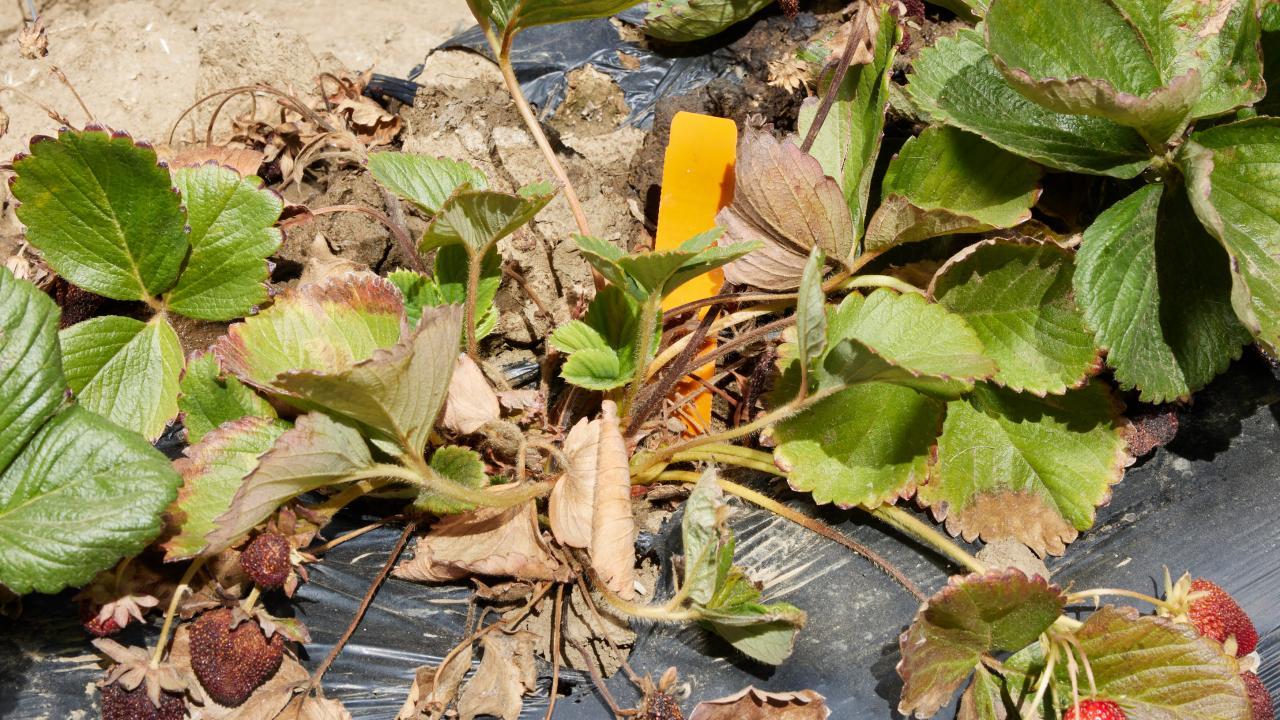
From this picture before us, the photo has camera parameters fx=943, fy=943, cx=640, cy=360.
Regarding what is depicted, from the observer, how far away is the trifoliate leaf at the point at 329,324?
1.28m

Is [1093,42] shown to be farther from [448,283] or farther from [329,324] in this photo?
[329,324]

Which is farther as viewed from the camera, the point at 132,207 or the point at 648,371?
the point at 648,371

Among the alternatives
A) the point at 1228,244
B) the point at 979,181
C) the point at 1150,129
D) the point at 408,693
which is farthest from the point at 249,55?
the point at 1228,244

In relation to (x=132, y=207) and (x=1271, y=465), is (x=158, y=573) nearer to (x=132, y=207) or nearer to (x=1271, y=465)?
(x=132, y=207)

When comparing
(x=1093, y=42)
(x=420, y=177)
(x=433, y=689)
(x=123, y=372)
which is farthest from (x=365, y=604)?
(x=1093, y=42)

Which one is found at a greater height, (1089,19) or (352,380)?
(1089,19)

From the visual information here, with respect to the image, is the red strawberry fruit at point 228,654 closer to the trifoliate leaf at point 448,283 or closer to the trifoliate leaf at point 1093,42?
the trifoliate leaf at point 448,283

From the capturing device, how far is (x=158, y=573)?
1219mm

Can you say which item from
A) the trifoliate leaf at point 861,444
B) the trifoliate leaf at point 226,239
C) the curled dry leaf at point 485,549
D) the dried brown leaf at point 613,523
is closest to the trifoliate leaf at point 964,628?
the trifoliate leaf at point 861,444

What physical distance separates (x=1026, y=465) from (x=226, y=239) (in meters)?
1.24

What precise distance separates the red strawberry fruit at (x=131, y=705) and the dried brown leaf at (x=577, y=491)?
531 millimetres

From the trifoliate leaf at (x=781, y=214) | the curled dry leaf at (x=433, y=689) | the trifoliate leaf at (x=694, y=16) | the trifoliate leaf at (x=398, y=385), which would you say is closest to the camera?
the trifoliate leaf at (x=398, y=385)

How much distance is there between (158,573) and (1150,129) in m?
1.44

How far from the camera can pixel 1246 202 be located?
4.19 feet
